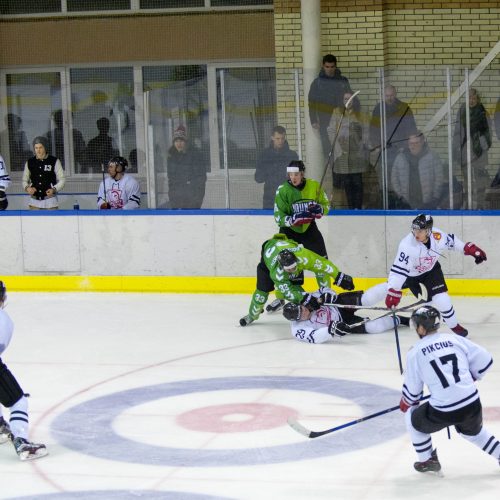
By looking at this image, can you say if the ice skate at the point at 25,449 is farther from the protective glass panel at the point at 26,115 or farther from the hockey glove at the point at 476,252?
the protective glass panel at the point at 26,115

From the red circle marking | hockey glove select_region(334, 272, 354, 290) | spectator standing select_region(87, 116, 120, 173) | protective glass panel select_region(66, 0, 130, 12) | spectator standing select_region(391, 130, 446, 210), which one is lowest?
the red circle marking

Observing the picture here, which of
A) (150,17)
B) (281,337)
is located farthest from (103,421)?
(150,17)

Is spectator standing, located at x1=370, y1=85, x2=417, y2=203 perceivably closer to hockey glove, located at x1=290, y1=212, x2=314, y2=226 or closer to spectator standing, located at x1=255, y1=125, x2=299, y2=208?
spectator standing, located at x1=255, y1=125, x2=299, y2=208

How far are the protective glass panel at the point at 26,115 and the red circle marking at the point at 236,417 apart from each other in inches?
229

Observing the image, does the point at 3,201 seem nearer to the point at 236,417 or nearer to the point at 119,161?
the point at 119,161

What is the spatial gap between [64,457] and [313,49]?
7.87 m

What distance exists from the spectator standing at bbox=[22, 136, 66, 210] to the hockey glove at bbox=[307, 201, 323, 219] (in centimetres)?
321

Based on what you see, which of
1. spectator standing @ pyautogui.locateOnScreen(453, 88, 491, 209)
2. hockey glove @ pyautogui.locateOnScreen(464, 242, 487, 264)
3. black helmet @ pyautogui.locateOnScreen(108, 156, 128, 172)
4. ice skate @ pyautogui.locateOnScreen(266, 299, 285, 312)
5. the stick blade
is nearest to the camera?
the stick blade

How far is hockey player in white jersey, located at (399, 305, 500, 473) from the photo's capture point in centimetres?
578

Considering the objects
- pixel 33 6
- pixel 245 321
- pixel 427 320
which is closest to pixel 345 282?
pixel 245 321

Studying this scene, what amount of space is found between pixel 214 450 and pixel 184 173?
5.75m

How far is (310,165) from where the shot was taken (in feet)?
38.4

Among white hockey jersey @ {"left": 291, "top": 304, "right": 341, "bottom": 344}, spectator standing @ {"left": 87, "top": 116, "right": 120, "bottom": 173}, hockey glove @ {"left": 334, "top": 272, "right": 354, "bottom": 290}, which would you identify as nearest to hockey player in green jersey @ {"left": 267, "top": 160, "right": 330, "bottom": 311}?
hockey glove @ {"left": 334, "top": 272, "right": 354, "bottom": 290}

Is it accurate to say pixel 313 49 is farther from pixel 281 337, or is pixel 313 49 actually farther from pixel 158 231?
pixel 281 337
